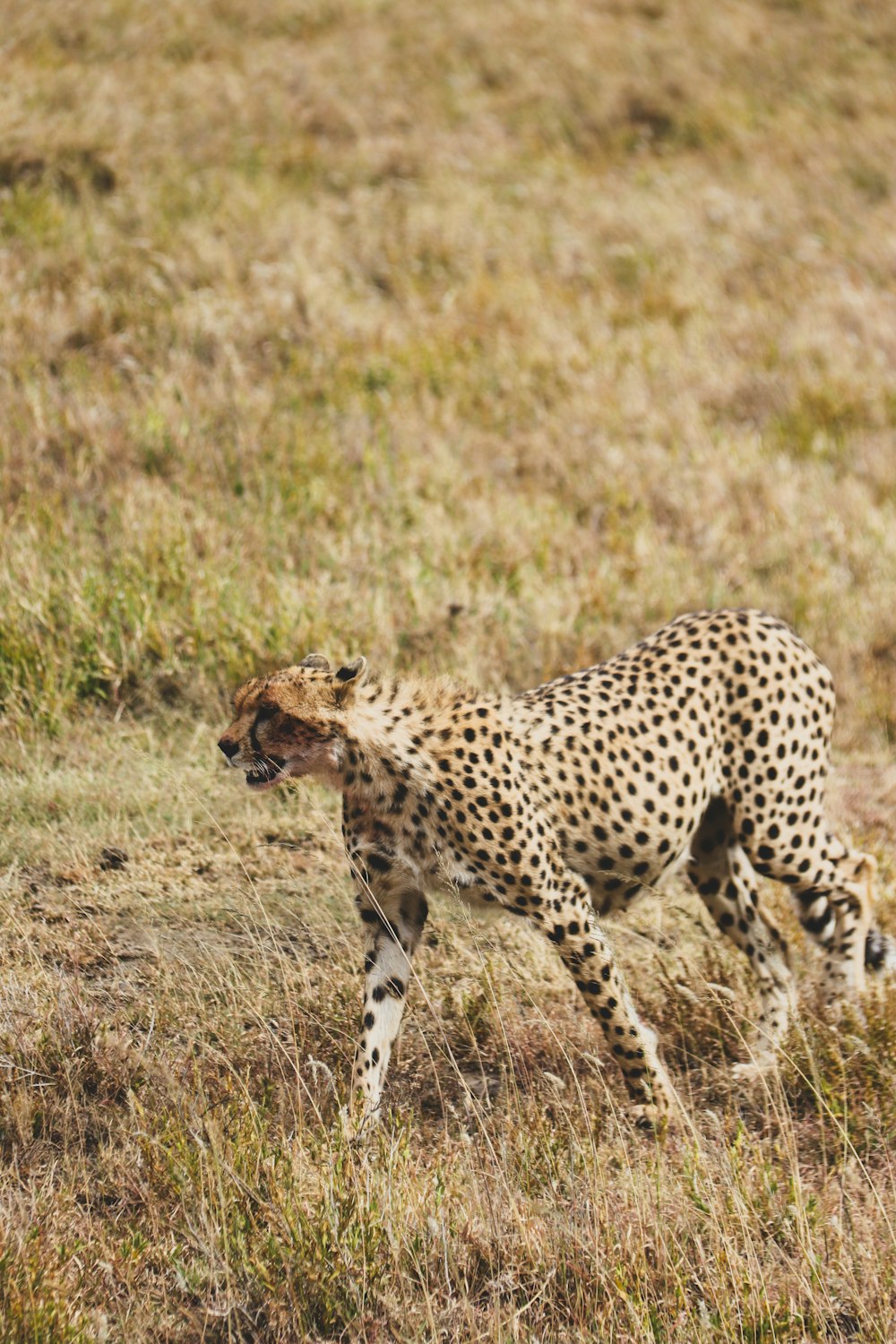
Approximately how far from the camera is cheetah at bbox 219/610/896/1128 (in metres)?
3.77

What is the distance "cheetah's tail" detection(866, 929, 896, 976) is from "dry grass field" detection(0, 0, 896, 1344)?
0.70ft

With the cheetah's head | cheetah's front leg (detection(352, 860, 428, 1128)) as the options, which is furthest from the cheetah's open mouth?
cheetah's front leg (detection(352, 860, 428, 1128))

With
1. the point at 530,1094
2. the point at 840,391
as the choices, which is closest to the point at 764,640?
the point at 530,1094

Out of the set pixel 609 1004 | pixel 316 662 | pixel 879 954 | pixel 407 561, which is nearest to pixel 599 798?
pixel 609 1004

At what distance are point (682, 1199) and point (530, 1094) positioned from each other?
20.0 inches

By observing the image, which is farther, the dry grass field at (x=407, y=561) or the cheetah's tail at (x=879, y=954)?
the cheetah's tail at (x=879, y=954)

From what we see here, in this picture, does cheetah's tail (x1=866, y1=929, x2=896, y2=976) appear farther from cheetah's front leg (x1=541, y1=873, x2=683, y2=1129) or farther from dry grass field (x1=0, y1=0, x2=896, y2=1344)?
cheetah's front leg (x1=541, y1=873, x2=683, y2=1129)

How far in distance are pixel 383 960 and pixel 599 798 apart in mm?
751

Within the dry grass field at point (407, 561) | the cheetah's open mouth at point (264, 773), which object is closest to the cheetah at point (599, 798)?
the cheetah's open mouth at point (264, 773)

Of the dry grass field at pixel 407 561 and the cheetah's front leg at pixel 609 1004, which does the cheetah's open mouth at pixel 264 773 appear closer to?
the dry grass field at pixel 407 561

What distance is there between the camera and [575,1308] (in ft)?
9.83

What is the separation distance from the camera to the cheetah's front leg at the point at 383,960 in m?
3.76

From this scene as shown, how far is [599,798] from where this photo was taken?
13.4ft

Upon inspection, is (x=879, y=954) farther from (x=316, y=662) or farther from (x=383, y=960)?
(x=316, y=662)
